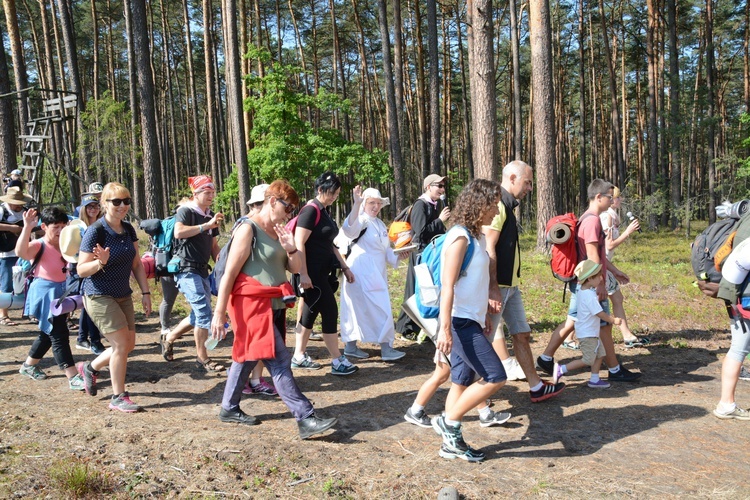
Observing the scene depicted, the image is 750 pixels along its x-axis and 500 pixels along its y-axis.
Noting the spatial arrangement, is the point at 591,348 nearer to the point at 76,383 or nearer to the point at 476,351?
the point at 476,351

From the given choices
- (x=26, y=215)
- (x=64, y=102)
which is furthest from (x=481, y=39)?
(x=64, y=102)

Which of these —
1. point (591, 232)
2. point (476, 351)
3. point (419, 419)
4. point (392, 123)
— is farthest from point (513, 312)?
point (392, 123)

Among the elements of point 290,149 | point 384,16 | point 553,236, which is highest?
point 384,16

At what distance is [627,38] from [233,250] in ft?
117

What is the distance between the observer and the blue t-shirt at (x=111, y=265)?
467cm

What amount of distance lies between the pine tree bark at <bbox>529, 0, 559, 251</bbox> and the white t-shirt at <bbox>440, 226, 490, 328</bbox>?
9421 mm

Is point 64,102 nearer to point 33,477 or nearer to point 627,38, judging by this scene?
point 33,477

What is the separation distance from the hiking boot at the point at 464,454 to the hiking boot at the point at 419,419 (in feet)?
1.79

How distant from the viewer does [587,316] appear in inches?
212

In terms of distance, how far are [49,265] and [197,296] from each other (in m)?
1.42

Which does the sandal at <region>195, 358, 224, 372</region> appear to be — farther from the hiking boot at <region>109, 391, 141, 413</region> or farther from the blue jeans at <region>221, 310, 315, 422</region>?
the blue jeans at <region>221, 310, 315, 422</region>

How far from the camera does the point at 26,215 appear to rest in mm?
5715

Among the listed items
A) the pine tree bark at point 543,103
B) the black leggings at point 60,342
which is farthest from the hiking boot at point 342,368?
the pine tree bark at point 543,103

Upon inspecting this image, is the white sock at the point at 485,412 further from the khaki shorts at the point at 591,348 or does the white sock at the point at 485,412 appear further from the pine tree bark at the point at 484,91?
the pine tree bark at the point at 484,91
